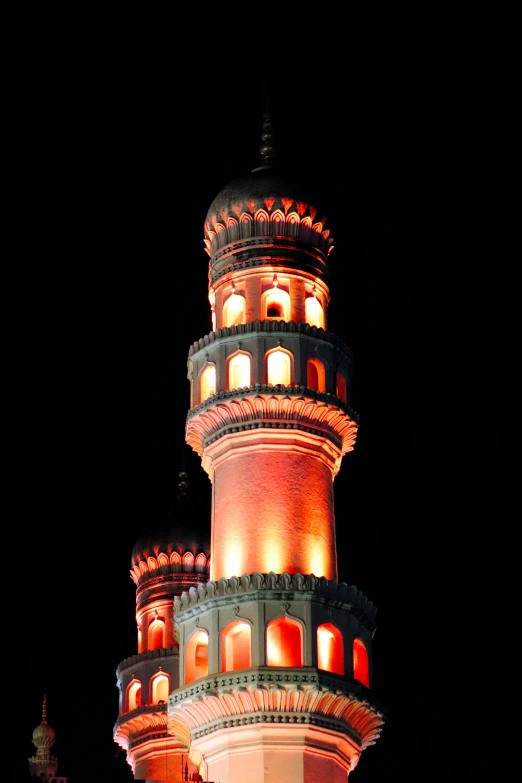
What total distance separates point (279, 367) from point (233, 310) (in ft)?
6.15

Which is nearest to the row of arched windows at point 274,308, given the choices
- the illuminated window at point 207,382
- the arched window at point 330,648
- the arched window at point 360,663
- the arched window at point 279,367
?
the arched window at point 279,367

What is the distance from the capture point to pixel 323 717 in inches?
1127

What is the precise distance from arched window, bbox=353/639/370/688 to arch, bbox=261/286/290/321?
264 inches

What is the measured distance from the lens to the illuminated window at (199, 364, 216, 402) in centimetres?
3275

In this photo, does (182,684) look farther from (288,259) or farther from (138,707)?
(138,707)

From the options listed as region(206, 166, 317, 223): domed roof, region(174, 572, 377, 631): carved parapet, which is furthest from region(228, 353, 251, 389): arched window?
region(174, 572, 377, 631): carved parapet

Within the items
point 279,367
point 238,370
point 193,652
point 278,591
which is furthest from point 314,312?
point 193,652

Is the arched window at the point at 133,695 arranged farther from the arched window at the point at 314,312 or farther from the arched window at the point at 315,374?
the arched window at the point at 314,312

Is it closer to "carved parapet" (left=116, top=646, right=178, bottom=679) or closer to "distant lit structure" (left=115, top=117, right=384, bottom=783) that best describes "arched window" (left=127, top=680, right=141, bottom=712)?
"carved parapet" (left=116, top=646, right=178, bottom=679)

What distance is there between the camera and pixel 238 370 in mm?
32656

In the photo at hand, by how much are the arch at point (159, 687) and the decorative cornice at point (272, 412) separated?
10.5 meters

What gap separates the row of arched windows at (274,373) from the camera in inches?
1271

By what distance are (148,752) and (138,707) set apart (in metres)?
1.08

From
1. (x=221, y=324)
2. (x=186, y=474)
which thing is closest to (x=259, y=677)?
(x=221, y=324)
